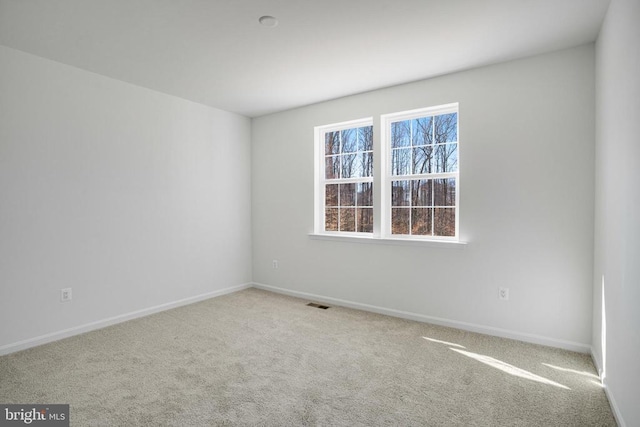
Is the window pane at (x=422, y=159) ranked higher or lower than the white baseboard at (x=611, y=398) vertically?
higher

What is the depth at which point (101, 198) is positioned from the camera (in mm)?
3416

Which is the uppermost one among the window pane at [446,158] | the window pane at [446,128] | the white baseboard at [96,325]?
the window pane at [446,128]

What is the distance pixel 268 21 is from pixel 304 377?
2.58 metres

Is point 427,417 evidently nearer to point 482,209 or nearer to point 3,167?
point 482,209

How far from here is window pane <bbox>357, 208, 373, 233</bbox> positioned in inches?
162

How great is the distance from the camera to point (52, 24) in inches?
95.9

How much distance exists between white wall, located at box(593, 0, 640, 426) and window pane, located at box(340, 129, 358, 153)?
2.40m

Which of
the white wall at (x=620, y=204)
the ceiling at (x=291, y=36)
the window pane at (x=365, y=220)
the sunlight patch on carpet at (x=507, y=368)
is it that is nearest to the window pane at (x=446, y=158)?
the ceiling at (x=291, y=36)

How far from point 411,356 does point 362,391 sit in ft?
2.28

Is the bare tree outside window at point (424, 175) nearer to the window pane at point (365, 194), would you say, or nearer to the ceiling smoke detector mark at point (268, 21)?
the window pane at point (365, 194)

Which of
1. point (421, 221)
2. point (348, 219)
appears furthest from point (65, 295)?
point (421, 221)

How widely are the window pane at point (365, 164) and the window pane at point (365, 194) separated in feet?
0.45

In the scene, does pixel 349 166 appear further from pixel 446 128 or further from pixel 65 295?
pixel 65 295

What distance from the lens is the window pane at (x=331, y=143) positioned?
4.42m
